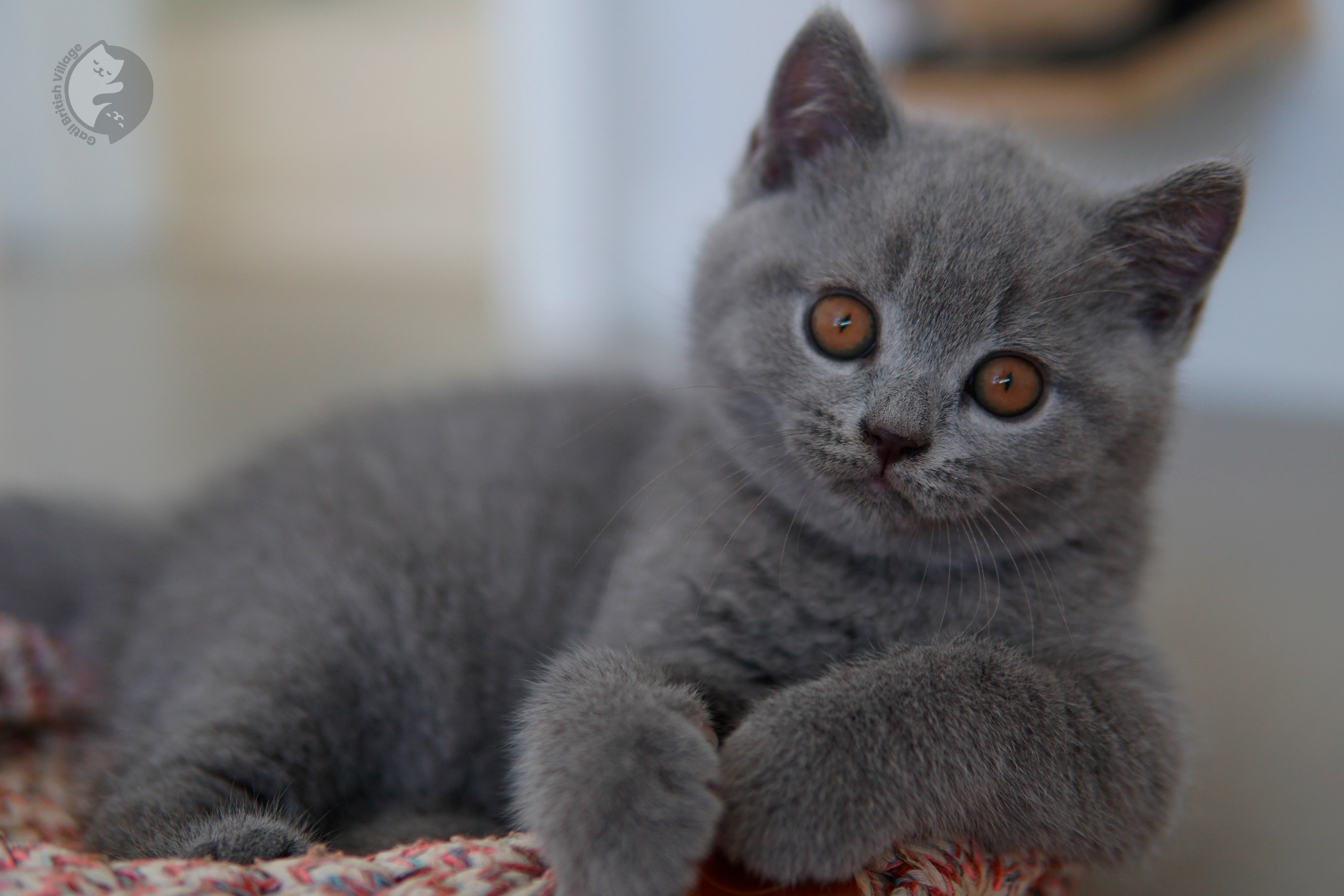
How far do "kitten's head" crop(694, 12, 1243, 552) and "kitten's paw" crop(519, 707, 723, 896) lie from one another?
1.03 ft

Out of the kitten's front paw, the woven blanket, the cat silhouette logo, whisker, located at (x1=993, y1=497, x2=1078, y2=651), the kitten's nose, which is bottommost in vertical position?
the woven blanket

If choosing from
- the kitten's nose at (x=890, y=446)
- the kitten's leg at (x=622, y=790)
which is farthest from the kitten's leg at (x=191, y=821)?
the kitten's nose at (x=890, y=446)

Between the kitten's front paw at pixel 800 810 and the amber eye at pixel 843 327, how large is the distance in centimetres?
38

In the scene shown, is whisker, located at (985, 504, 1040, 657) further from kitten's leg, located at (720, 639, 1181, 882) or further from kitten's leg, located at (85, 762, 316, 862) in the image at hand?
kitten's leg, located at (85, 762, 316, 862)

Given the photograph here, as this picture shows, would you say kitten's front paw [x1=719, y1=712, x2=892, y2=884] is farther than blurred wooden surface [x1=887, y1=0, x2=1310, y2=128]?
No

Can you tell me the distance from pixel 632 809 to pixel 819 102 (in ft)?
2.63

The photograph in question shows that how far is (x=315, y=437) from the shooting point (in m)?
1.57

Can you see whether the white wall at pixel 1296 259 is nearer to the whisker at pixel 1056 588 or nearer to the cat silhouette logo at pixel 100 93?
the whisker at pixel 1056 588

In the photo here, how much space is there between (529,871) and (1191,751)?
2.26 feet

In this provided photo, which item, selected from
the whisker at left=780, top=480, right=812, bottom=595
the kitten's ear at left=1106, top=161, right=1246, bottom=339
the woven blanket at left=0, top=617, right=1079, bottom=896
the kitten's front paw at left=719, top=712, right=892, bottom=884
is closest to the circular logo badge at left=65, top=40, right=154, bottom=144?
the woven blanket at left=0, top=617, right=1079, bottom=896

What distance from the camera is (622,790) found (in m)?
0.83

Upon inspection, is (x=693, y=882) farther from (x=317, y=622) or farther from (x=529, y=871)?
(x=317, y=622)

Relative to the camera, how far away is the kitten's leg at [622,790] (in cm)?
81

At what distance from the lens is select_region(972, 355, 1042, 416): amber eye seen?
102cm
